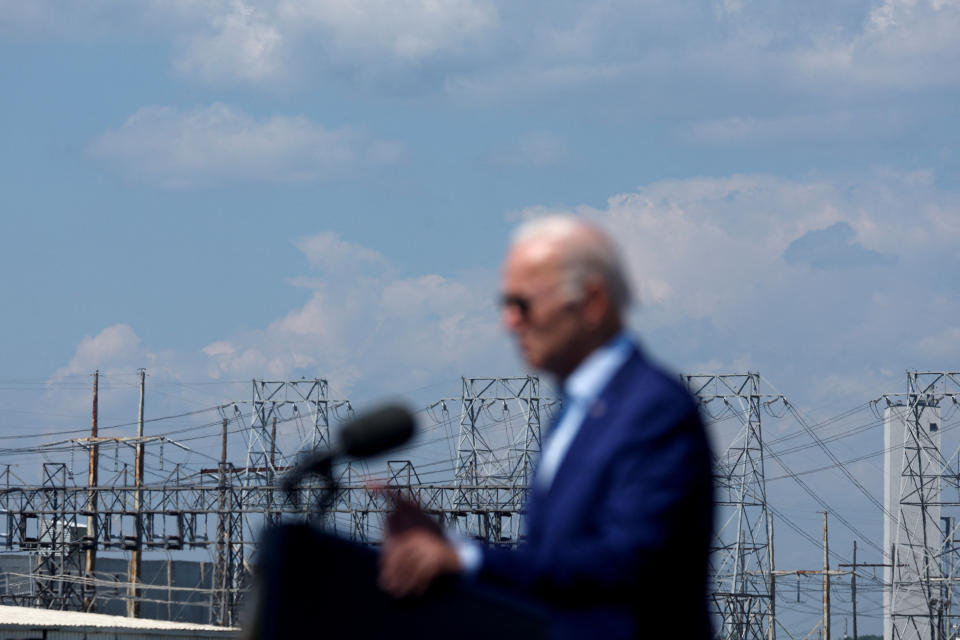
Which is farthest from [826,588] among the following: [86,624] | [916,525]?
[86,624]

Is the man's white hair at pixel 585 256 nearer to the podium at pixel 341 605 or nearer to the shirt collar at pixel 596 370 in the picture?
the shirt collar at pixel 596 370

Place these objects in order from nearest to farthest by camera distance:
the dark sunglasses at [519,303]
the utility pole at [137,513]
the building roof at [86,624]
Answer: the dark sunglasses at [519,303] → the building roof at [86,624] → the utility pole at [137,513]

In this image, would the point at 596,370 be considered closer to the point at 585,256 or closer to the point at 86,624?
the point at 585,256

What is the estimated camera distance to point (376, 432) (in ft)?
11.6

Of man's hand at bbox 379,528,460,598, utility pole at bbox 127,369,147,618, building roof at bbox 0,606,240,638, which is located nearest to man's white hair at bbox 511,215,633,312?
man's hand at bbox 379,528,460,598

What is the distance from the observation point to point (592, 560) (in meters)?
3.36

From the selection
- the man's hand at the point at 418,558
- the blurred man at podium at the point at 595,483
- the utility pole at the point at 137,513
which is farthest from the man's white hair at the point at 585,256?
the utility pole at the point at 137,513

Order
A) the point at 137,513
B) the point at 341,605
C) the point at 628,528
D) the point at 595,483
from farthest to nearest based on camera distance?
the point at 137,513, the point at 341,605, the point at 595,483, the point at 628,528

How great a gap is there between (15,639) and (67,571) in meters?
35.6

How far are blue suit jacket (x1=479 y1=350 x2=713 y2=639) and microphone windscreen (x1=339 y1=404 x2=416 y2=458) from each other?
324mm

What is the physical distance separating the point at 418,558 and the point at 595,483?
418 millimetres

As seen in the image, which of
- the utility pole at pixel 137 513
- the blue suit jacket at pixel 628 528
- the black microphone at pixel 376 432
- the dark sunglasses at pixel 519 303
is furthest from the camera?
the utility pole at pixel 137 513

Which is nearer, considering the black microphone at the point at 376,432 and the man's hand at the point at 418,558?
the man's hand at the point at 418,558

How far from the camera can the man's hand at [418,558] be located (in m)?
3.40
